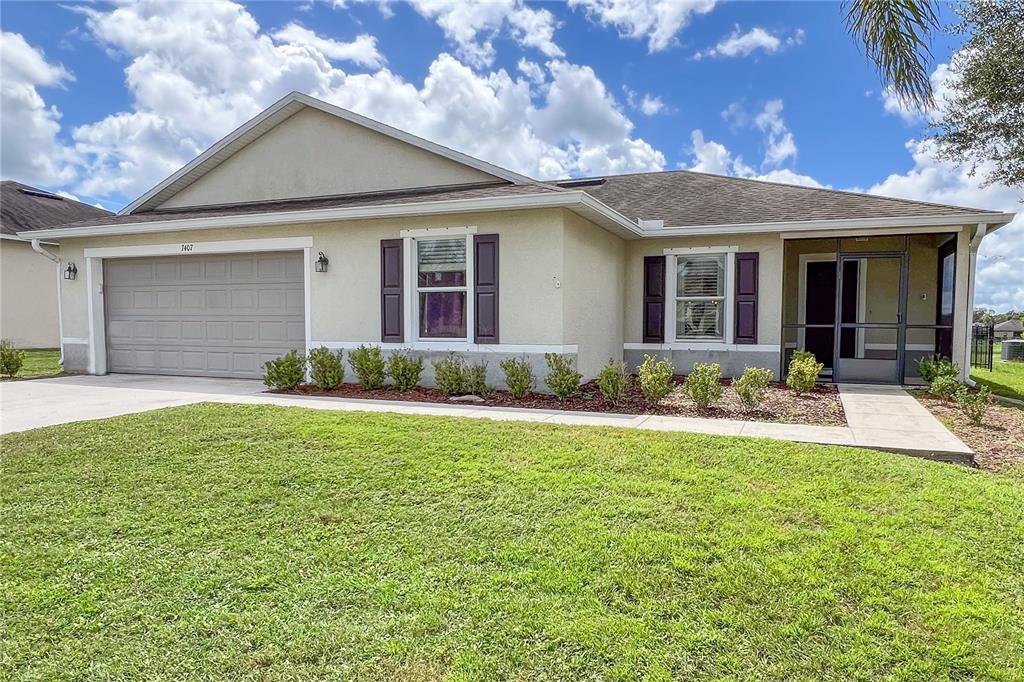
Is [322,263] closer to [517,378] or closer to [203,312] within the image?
[203,312]

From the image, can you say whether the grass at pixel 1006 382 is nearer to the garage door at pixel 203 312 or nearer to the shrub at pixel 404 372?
the shrub at pixel 404 372

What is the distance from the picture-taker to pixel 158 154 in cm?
1474

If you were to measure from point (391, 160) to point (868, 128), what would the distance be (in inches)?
429

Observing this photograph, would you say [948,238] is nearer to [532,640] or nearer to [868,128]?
[868,128]

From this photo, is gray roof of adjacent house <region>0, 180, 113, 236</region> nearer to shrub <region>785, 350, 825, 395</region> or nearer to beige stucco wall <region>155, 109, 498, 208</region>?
beige stucco wall <region>155, 109, 498, 208</region>

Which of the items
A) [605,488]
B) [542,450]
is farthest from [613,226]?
[605,488]

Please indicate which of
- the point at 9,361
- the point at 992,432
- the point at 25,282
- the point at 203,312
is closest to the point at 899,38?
the point at 992,432

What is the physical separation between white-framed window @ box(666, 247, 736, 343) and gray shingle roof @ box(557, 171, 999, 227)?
670mm

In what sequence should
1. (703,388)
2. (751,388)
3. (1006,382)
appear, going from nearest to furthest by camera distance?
(703,388) < (751,388) < (1006,382)

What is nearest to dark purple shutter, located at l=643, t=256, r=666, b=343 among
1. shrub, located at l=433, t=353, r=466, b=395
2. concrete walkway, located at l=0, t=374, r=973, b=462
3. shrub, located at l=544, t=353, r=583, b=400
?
concrete walkway, located at l=0, t=374, r=973, b=462

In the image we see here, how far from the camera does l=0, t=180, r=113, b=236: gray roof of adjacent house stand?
16.7 metres

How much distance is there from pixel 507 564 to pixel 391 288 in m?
6.91

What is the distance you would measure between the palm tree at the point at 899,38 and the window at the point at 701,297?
5013 millimetres

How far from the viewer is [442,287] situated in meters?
9.34
